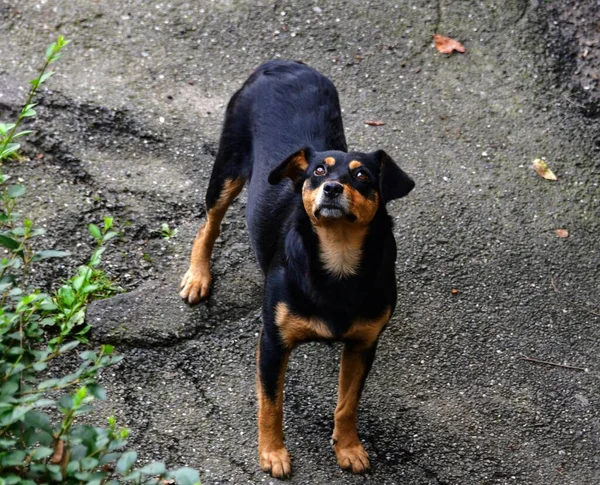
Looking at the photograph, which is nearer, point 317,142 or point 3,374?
point 3,374

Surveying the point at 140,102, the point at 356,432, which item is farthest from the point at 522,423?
the point at 140,102

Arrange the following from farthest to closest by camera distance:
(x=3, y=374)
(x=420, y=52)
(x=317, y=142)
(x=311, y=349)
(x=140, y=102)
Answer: (x=420, y=52), (x=140, y=102), (x=311, y=349), (x=317, y=142), (x=3, y=374)

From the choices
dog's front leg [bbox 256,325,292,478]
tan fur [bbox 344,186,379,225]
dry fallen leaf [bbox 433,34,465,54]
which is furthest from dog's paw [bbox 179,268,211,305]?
dry fallen leaf [bbox 433,34,465,54]

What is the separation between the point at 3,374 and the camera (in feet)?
9.13

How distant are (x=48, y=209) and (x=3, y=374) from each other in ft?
8.15

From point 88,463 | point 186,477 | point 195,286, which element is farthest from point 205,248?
point 186,477

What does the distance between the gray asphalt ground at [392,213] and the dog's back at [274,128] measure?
67cm

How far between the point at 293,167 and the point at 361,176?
0.38 m

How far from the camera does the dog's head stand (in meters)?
3.60

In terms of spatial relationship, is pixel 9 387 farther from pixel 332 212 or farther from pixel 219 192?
pixel 219 192

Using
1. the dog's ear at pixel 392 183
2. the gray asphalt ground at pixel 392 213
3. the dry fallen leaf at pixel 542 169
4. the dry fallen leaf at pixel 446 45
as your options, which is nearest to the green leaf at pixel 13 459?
the gray asphalt ground at pixel 392 213

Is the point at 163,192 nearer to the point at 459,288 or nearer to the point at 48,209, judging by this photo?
the point at 48,209

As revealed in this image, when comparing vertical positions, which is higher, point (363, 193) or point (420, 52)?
point (363, 193)

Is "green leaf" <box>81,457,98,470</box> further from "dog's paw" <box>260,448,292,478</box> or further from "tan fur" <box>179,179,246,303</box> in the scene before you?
"tan fur" <box>179,179,246,303</box>
